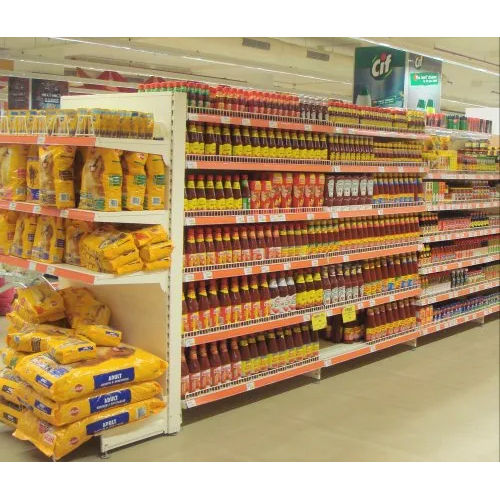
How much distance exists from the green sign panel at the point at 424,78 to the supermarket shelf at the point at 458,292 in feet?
7.54

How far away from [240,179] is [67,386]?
72.5 inches

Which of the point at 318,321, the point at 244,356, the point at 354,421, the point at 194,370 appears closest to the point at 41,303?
the point at 194,370

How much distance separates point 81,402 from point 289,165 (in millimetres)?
2192

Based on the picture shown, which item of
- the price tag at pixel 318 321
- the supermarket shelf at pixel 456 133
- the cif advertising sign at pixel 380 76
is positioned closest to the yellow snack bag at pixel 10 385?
the price tag at pixel 318 321

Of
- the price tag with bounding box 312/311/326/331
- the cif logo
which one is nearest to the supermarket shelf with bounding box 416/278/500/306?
the price tag with bounding box 312/311/326/331

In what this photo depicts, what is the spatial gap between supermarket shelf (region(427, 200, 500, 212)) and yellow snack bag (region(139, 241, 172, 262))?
325 centimetres

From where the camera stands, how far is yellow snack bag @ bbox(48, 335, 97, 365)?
3805 millimetres

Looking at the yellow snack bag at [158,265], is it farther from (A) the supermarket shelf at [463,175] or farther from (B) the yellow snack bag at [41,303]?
(A) the supermarket shelf at [463,175]

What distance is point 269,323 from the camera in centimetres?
484

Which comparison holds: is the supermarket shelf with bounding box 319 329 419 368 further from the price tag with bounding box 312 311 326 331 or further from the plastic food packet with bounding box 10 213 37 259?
the plastic food packet with bounding box 10 213 37 259

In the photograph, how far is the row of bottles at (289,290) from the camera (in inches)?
176

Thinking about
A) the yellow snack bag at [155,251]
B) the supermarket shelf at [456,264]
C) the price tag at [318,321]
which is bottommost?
the price tag at [318,321]

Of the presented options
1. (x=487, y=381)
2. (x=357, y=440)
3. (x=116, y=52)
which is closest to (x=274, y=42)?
(x=116, y=52)
